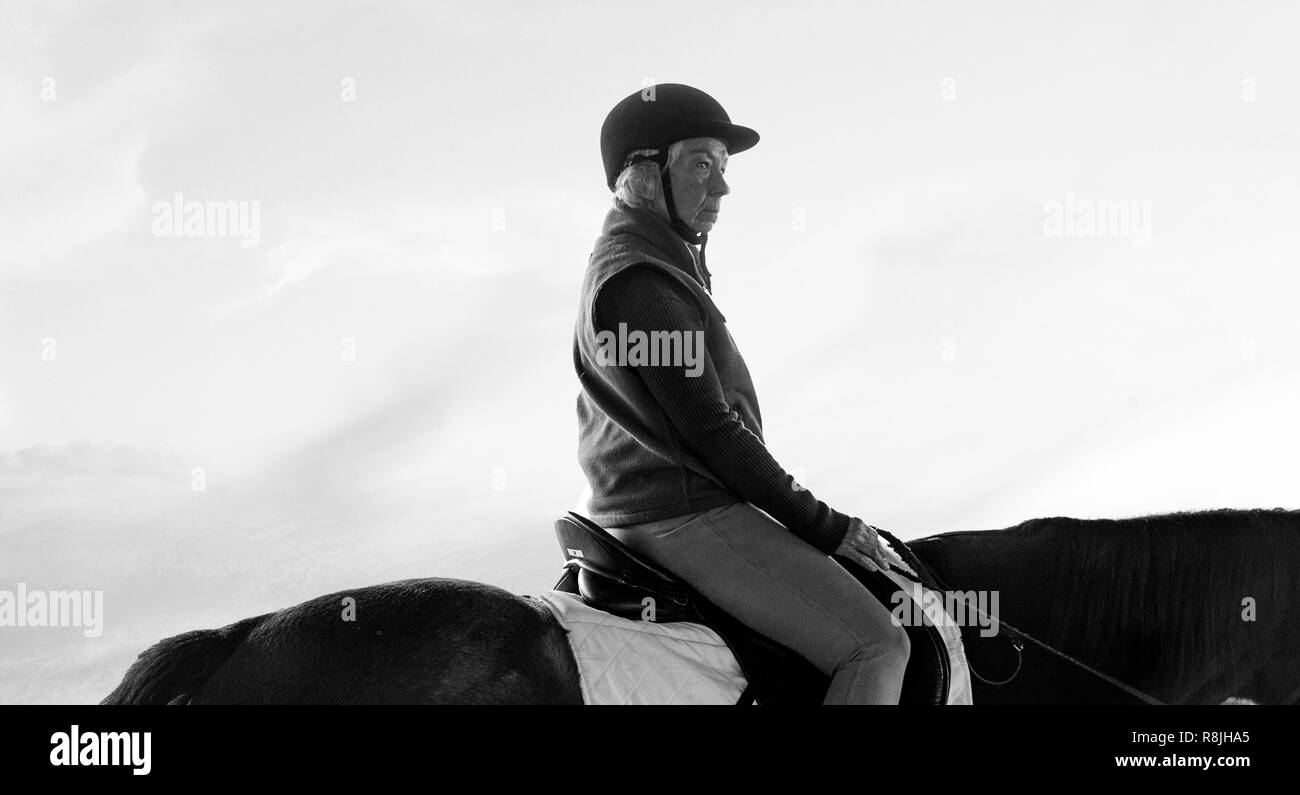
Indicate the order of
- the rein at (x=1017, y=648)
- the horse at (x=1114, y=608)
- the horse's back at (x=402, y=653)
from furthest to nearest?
the rein at (x=1017, y=648) < the horse at (x=1114, y=608) < the horse's back at (x=402, y=653)

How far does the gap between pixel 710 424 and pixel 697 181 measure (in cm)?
76

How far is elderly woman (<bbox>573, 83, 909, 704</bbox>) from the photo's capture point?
2461 millimetres

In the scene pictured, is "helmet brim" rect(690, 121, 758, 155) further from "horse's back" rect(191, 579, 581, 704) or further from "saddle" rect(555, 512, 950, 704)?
"horse's back" rect(191, 579, 581, 704)

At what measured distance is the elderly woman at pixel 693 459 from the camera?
8.07 ft

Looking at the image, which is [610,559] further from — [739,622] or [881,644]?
[881,644]

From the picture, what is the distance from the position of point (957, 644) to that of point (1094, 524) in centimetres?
73

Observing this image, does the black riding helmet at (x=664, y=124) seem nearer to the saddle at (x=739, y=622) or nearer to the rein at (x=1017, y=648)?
the saddle at (x=739, y=622)

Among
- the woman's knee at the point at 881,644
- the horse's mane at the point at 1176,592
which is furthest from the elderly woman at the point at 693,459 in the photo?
the horse's mane at the point at 1176,592

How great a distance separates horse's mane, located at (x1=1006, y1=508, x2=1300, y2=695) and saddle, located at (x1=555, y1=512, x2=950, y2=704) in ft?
1.99

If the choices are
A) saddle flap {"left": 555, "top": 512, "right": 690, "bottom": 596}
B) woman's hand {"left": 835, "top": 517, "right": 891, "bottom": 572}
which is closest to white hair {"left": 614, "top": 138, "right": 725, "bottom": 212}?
saddle flap {"left": 555, "top": 512, "right": 690, "bottom": 596}

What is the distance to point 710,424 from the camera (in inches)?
98.0
